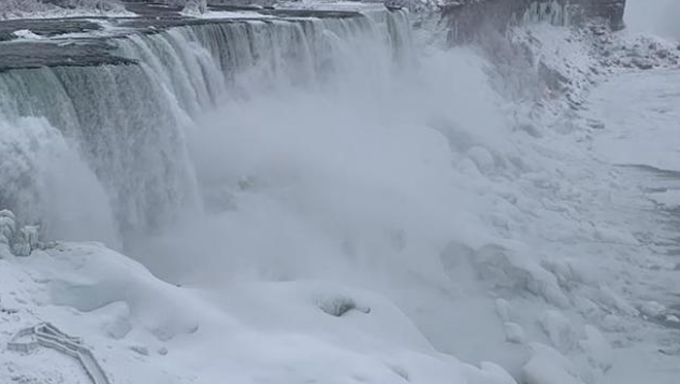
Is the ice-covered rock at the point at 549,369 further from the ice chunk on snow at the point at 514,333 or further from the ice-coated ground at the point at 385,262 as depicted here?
the ice chunk on snow at the point at 514,333

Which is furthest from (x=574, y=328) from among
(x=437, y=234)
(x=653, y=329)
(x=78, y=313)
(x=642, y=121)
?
(x=642, y=121)

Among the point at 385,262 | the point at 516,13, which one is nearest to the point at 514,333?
the point at 385,262

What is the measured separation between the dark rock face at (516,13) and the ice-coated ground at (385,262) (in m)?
4.01

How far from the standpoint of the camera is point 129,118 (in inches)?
360

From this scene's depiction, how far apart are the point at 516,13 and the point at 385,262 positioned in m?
21.5

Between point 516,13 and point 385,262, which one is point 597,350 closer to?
point 385,262

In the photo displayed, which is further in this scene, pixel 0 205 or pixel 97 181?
pixel 97 181

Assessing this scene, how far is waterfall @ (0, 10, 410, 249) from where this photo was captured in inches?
298

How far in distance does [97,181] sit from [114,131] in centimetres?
77

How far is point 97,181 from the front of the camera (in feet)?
27.4

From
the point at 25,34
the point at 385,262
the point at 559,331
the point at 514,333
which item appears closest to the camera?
the point at 514,333

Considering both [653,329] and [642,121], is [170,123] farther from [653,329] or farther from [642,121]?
[642,121]

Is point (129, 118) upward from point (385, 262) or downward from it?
upward

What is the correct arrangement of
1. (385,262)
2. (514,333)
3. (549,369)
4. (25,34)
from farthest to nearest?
1. (25,34)
2. (385,262)
3. (514,333)
4. (549,369)
